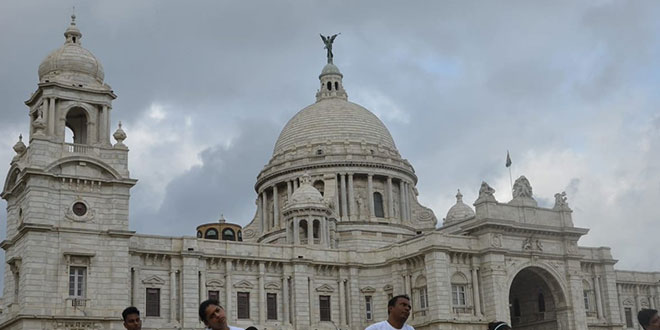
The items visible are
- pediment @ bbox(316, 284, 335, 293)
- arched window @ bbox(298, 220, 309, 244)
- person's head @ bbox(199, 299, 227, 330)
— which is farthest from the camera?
arched window @ bbox(298, 220, 309, 244)

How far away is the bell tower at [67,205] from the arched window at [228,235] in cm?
3099

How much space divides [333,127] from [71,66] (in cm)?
3658

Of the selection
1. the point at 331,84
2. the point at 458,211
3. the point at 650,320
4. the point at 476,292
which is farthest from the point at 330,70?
the point at 650,320

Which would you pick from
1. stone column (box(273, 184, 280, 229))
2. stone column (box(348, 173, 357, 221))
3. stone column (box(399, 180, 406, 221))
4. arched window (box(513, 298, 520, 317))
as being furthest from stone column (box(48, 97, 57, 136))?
arched window (box(513, 298, 520, 317))

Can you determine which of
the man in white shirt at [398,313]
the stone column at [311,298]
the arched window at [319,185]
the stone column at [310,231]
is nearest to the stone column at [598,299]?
the stone column at [310,231]

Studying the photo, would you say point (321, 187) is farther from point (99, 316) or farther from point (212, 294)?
point (99, 316)

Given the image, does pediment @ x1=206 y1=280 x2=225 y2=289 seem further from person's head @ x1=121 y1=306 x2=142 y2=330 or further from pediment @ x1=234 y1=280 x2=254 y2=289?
person's head @ x1=121 y1=306 x2=142 y2=330

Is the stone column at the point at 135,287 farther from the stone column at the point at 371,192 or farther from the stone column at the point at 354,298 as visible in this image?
the stone column at the point at 371,192

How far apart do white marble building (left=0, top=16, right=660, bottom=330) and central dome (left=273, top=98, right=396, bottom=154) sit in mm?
193

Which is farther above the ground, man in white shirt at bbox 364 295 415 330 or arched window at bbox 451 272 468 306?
arched window at bbox 451 272 468 306

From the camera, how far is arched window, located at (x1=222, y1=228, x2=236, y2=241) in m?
88.8

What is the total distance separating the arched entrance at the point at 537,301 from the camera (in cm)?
7175

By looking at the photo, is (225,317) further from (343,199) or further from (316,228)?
(343,199)

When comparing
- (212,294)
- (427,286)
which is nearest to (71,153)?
(212,294)
